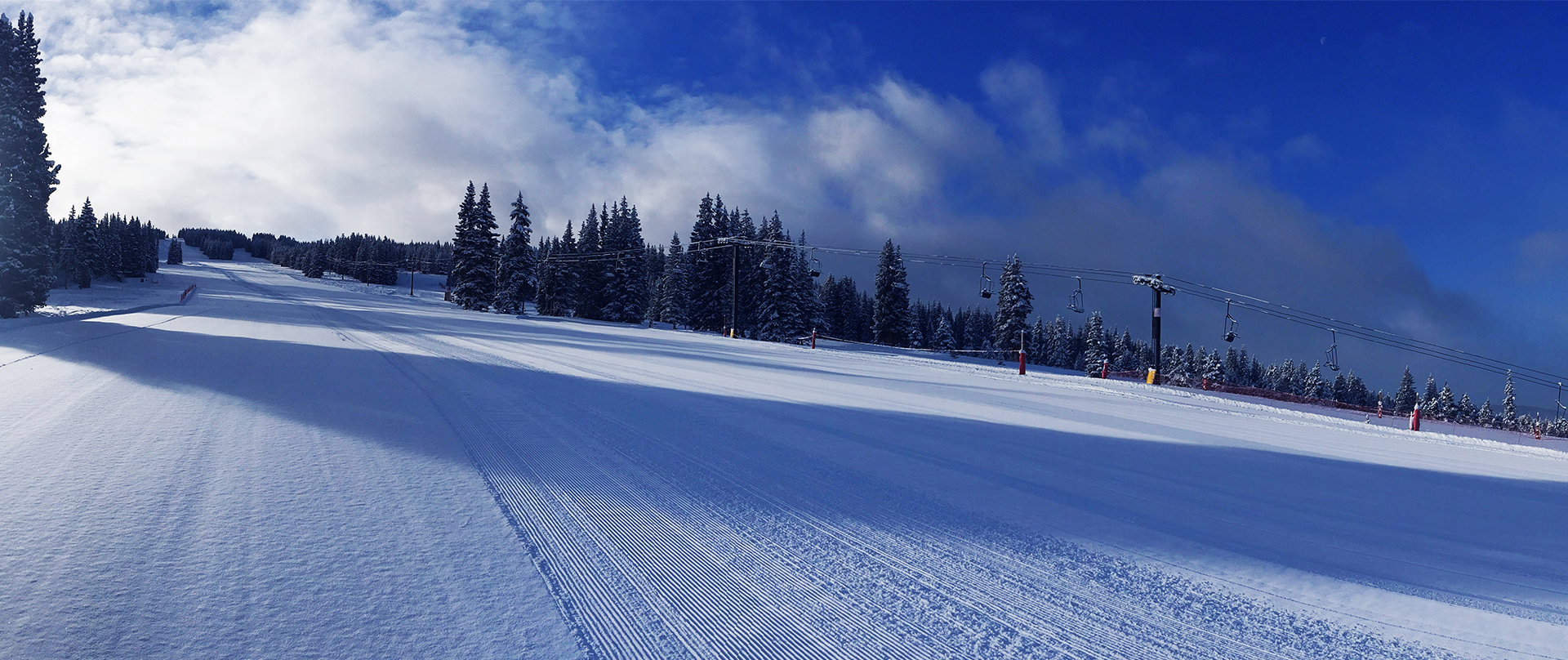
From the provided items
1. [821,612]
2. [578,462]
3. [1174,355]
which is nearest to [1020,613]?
[821,612]

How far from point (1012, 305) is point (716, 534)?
54431 mm

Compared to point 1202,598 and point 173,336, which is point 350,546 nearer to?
point 1202,598

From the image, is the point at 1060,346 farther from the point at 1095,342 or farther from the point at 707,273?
the point at 707,273

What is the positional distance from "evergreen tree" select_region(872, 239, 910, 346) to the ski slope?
51885 millimetres

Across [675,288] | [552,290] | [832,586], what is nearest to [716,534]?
[832,586]

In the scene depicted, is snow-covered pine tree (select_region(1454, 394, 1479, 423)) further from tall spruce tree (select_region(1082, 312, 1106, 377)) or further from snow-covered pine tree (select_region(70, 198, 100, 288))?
snow-covered pine tree (select_region(70, 198, 100, 288))

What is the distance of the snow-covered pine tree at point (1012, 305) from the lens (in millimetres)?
53469

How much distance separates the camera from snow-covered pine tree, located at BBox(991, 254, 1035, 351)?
5347 cm

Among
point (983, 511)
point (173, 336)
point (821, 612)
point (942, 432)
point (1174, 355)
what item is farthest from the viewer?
point (1174, 355)

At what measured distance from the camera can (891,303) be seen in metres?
60.0

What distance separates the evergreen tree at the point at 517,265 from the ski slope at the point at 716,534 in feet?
163

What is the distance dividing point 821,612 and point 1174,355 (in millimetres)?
116964

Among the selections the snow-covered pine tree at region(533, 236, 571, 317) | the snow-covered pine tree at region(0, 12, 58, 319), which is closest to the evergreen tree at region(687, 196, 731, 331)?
the snow-covered pine tree at region(533, 236, 571, 317)

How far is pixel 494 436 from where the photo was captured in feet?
19.3
